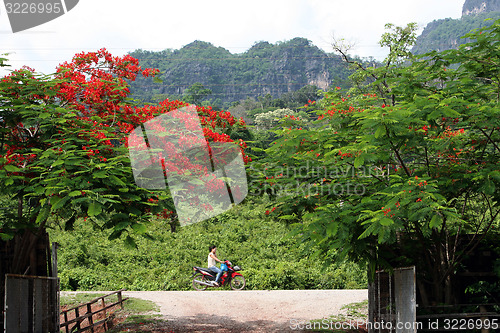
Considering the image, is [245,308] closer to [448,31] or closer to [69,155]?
[69,155]

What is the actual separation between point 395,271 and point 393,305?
1.15 metres

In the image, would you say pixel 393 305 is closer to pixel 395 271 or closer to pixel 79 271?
pixel 395 271

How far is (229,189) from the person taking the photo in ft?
32.4

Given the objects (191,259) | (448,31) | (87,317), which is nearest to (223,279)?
(191,259)

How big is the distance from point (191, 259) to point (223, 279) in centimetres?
435

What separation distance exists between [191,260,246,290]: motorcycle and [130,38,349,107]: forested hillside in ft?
243

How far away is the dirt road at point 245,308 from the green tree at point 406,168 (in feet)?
11.8

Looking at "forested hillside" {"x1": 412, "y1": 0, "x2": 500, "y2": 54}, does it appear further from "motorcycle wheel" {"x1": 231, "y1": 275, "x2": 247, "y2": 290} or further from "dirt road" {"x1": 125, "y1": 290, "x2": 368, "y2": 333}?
"dirt road" {"x1": 125, "y1": 290, "x2": 368, "y2": 333}

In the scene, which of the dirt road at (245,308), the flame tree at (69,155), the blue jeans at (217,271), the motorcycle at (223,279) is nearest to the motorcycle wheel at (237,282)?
the motorcycle at (223,279)

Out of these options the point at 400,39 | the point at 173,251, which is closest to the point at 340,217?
the point at 400,39

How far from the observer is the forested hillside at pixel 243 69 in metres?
93.8

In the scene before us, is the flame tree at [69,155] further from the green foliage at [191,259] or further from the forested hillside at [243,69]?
the forested hillside at [243,69]

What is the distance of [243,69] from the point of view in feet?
317

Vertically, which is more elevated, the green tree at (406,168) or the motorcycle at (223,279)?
the green tree at (406,168)
